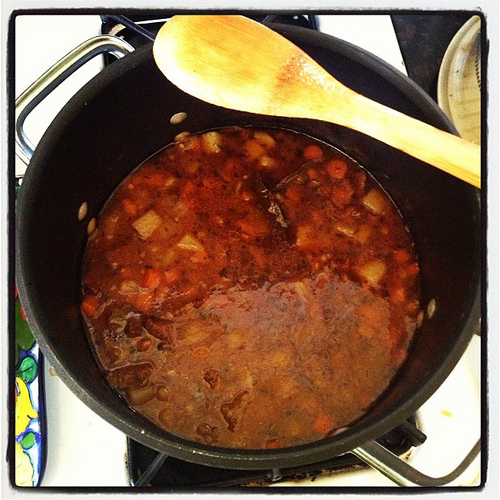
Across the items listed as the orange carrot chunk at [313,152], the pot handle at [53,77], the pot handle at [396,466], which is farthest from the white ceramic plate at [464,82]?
the pot handle at [53,77]

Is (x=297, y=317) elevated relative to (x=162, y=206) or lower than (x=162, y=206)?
lower

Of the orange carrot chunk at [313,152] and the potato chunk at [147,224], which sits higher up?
the orange carrot chunk at [313,152]

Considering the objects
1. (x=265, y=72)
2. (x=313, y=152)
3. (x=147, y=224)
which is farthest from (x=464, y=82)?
(x=147, y=224)

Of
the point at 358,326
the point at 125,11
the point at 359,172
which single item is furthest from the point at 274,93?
the point at 358,326

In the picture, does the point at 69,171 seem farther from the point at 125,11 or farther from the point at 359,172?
the point at 359,172

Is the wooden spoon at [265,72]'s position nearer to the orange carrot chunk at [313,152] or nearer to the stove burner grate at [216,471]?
the orange carrot chunk at [313,152]
